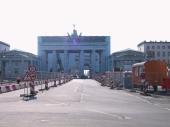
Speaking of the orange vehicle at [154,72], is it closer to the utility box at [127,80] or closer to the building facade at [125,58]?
the utility box at [127,80]

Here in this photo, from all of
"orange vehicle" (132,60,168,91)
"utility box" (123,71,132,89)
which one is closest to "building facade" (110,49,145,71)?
"utility box" (123,71,132,89)

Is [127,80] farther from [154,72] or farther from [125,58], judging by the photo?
[125,58]

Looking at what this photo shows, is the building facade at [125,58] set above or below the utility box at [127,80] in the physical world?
above

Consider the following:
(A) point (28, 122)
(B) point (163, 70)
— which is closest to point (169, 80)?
(B) point (163, 70)

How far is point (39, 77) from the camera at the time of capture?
6253 cm

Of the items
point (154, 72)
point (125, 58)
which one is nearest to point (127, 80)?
point (154, 72)

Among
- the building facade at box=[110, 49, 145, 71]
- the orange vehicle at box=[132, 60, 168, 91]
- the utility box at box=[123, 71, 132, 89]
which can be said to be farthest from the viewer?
the building facade at box=[110, 49, 145, 71]

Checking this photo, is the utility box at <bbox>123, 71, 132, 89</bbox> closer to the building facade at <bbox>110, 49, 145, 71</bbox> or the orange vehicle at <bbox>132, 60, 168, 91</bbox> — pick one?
the orange vehicle at <bbox>132, 60, 168, 91</bbox>

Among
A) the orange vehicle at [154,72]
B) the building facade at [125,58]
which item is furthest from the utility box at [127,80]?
the building facade at [125,58]

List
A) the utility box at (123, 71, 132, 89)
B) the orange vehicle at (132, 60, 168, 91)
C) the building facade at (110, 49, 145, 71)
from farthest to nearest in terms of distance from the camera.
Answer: the building facade at (110, 49, 145, 71), the utility box at (123, 71, 132, 89), the orange vehicle at (132, 60, 168, 91)

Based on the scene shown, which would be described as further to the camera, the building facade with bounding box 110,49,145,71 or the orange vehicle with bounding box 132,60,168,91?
the building facade with bounding box 110,49,145,71

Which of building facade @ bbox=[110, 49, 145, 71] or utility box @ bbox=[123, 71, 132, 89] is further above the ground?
building facade @ bbox=[110, 49, 145, 71]

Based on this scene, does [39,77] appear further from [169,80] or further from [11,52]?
[11,52]

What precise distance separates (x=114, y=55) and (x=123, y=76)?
135 m
